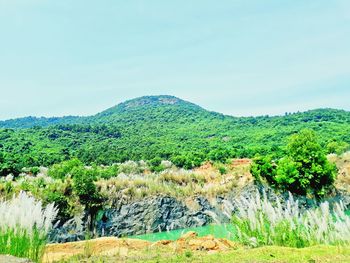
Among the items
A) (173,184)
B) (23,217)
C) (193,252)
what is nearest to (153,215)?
(173,184)

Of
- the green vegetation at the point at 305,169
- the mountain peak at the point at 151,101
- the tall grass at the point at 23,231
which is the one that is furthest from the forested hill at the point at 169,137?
the tall grass at the point at 23,231

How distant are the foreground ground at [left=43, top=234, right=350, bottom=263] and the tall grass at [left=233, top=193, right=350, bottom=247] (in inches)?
19.0

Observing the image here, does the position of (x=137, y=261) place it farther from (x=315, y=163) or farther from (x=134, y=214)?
(x=315, y=163)

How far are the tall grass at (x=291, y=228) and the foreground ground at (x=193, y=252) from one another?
0.48 m

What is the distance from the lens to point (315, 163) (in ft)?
84.6

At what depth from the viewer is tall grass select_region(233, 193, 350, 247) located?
7871mm

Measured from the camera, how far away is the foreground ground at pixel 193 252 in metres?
6.76

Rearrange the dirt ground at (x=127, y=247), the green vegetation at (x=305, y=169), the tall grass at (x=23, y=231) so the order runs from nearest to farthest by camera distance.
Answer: the tall grass at (x=23, y=231) → the dirt ground at (x=127, y=247) → the green vegetation at (x=305, y=169)

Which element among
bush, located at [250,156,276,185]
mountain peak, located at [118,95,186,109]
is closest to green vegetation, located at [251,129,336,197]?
bush, located at [250,156,276,185]

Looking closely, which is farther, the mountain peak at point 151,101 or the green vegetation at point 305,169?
the mountain peak at point 151,101

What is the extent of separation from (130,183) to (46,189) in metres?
5.76

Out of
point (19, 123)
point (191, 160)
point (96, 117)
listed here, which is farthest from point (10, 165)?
point (19, 123)

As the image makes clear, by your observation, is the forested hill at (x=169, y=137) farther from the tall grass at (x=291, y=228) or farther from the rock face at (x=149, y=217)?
the tall grass at (x=291, y=228)

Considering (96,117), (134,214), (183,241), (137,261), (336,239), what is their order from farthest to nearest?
(96,117) < (134,214) < (183,241) < (336,239) < (137,261)
